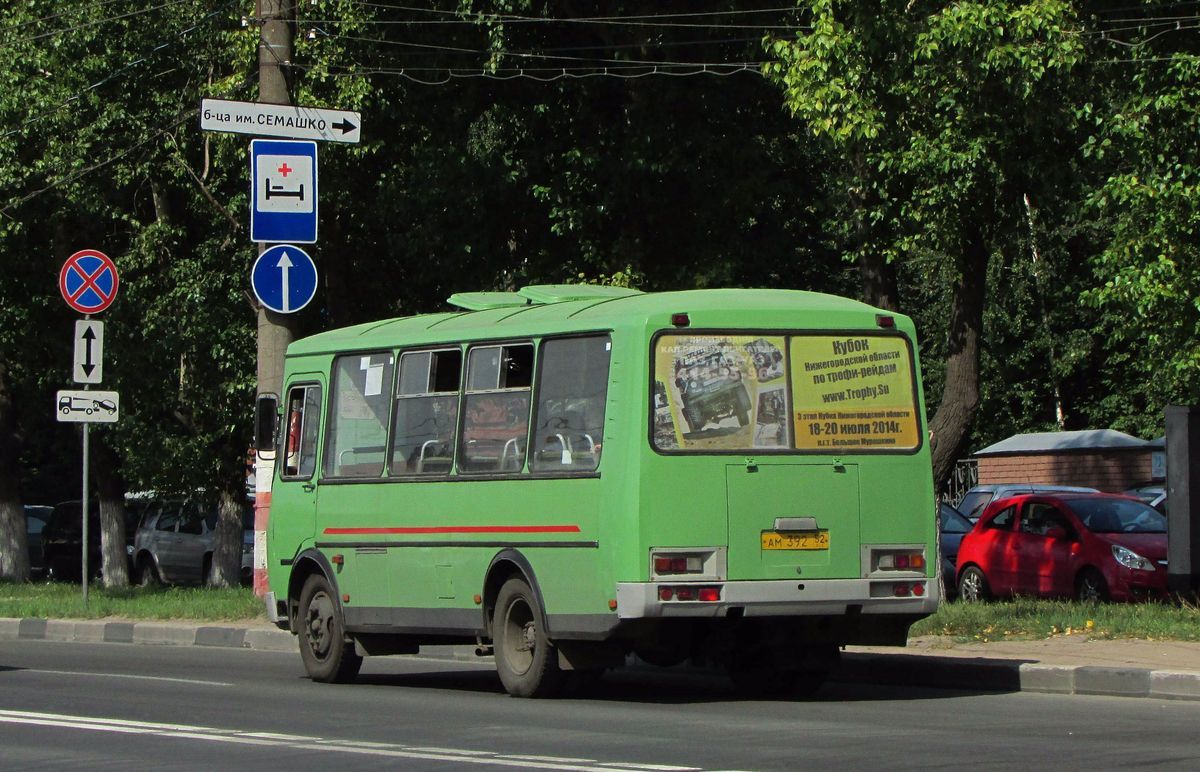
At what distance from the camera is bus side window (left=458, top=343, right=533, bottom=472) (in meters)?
13.9

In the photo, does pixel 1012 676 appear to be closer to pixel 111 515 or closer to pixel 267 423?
pixel 267 423

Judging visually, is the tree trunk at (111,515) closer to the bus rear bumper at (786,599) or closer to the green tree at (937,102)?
the green tree at (937,102)

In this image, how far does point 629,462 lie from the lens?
12711 mm

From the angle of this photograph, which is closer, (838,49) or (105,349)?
(838,49)

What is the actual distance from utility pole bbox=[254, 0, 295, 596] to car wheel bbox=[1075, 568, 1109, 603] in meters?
9.62

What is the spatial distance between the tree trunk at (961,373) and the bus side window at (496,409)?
9.11 m

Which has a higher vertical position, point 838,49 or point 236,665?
point 838,49

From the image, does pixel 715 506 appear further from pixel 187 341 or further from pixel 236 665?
pixel 187 341

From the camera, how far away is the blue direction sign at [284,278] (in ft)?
62.3

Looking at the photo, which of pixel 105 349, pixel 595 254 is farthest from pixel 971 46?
pixel 105 349

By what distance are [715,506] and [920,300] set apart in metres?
46.0

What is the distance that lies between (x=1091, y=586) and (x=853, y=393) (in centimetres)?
1107

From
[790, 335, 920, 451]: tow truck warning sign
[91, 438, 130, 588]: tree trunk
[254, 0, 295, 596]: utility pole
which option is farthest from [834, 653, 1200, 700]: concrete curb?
[91, 438, 130, 588]: tree trunk

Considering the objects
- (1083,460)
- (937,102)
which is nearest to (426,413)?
(937,102)
